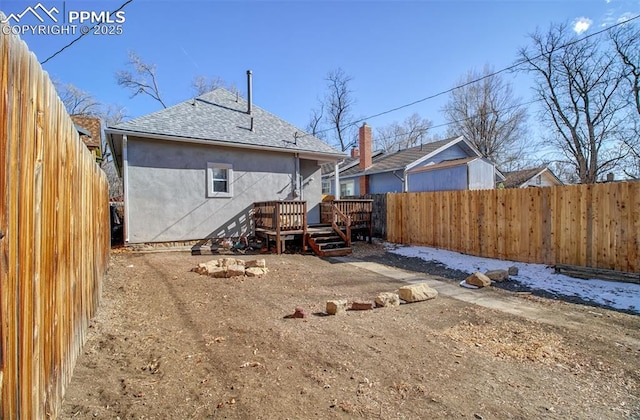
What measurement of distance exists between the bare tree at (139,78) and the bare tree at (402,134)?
21893 mm

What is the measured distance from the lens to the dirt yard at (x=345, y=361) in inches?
95.2

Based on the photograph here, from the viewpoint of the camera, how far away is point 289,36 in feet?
40.9

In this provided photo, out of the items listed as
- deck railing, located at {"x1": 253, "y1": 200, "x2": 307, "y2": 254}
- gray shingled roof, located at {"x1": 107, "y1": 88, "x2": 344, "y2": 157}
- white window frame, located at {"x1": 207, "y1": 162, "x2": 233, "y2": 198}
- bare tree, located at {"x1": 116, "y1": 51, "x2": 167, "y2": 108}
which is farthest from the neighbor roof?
bare tree, located at {"x1": 116, "y1": 51, "x2": 167, "y2": 108}

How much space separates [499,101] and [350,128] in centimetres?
1337

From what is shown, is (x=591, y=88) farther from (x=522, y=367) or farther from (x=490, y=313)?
(x=522, y=367)

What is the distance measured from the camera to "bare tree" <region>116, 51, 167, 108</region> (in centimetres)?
2577

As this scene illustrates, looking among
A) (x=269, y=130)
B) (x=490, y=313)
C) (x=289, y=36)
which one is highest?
(x=289, y=36)

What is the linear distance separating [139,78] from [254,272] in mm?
27001

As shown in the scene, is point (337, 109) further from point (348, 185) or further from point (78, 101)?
point (78, 101)

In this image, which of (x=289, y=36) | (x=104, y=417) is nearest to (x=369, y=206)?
(x=289, y=36)

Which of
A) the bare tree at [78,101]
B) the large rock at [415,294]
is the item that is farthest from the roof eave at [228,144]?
the bare tree at [78,101]

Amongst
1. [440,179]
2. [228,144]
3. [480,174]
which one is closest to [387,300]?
[228,144]

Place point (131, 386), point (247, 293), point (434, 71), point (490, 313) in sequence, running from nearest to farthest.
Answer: point (131, 386)
point (490, 313)
point (247, 293)
point (434, 71)

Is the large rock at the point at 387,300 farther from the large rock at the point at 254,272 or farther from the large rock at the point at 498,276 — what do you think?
the large rock at the point at 498,276
